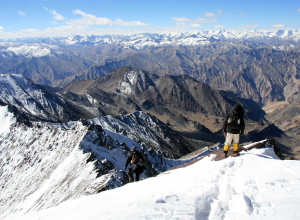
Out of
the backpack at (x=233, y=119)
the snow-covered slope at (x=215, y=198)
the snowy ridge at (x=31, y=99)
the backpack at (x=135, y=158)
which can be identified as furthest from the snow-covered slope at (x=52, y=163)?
the snowy ridge at (x=31, y=99)

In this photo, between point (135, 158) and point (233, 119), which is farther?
point (135, 158)

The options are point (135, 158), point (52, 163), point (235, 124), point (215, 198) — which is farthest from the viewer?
point (52, 163)

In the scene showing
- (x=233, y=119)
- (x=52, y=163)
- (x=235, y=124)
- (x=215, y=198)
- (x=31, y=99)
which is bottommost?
(x=31, y=99)

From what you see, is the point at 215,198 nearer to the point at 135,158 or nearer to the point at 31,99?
the point at 135,158

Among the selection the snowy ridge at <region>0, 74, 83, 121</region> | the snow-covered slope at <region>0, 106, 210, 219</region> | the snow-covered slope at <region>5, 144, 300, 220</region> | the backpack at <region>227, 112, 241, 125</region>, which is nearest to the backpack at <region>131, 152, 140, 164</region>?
the snow-covered slope at <region>5, 144, 300, 220</region>

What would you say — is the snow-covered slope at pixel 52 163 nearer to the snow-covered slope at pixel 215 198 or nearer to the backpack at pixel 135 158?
the backpack at pixel 135 158

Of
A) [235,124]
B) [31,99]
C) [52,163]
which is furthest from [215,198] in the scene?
[31,99]

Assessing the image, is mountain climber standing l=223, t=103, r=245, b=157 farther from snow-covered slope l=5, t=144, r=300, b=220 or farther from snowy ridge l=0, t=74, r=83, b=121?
snowy ridge l=0, t=74, r=83, b=121

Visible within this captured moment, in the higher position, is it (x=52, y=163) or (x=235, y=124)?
(x=235, y=124)
